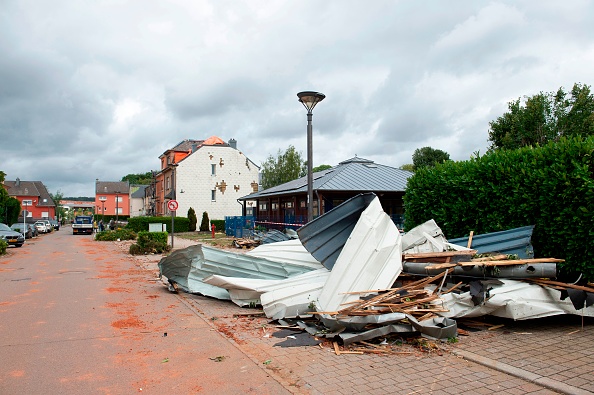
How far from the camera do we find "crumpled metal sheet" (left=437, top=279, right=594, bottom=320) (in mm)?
6359

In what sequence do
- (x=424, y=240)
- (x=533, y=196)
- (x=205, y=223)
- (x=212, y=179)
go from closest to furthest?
(x=533, y=196) → (x=424, y=240) → (x=205, y=223) → (x=212, y=179)

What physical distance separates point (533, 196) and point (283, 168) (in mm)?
47149

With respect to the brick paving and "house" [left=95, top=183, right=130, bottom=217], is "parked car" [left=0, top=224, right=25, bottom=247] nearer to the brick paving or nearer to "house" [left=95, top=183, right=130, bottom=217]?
the brick paving

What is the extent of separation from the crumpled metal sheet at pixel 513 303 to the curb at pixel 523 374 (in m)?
0.91

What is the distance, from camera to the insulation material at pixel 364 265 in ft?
22.6

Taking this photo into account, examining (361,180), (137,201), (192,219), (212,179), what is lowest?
(192,219)

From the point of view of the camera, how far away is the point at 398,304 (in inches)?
248

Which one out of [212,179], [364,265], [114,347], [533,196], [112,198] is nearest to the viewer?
[114,347]

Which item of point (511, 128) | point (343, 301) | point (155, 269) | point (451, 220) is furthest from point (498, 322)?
point (511, 128)

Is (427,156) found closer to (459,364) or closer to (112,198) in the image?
(459,364)

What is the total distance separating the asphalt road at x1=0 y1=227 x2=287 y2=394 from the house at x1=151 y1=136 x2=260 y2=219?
39135 mm

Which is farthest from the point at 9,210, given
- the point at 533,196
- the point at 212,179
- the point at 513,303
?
the point at 513,303

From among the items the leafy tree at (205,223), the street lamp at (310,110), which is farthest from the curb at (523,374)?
the leafy tree at (205,223)

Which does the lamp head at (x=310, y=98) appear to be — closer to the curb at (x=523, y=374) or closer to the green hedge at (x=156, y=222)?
the curb at (x=523, y=374)
